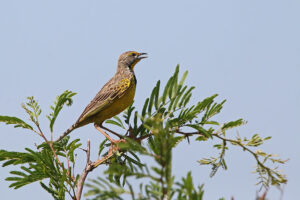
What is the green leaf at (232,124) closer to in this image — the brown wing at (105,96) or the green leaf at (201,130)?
the green leaf at (201,130)

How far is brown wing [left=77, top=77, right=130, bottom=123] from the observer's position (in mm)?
8469

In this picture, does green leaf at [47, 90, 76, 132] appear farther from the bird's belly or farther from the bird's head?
the bird's head

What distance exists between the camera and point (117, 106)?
27.4 ft

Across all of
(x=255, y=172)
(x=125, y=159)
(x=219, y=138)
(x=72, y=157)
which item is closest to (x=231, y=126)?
(x=219, y=138)

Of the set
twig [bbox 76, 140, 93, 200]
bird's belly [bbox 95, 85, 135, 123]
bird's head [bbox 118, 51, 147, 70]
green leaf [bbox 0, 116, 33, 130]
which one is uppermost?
bird's head [bbox 118, 51, 147, 70]

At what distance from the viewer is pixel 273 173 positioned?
3979 millimetres

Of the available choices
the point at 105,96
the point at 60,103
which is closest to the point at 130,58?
the point at 105,96

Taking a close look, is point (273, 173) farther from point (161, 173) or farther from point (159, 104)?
point (161, 173)

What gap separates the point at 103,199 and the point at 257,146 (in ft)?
7.88

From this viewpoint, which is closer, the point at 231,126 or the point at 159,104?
the point at 231,126

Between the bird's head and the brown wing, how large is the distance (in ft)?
5.55

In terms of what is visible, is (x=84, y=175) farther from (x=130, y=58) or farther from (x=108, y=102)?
(x=130, y=58)

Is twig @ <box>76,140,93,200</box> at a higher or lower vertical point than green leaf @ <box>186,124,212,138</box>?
lower

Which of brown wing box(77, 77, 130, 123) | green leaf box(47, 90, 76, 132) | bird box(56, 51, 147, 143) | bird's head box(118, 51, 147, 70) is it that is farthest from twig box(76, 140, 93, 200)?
bird's head box(118, 51, 147, 70)
